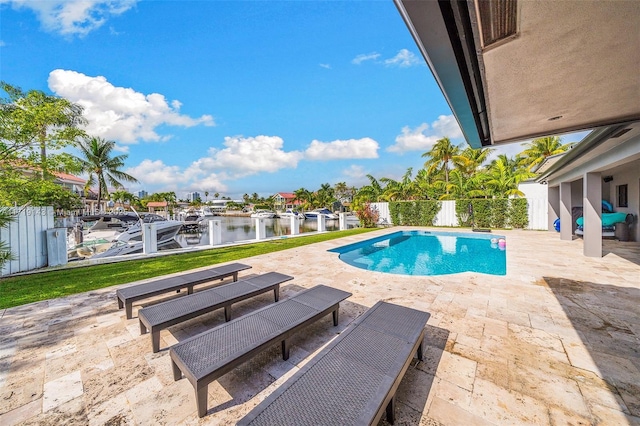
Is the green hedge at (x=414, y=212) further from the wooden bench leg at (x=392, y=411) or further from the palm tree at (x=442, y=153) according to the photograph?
the wooden bench leg at (x=392, y=411)

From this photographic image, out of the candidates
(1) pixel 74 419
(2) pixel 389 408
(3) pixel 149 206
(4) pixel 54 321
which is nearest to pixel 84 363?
(1) pixel 74 419

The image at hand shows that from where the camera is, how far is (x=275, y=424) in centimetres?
158

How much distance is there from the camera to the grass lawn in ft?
16.3

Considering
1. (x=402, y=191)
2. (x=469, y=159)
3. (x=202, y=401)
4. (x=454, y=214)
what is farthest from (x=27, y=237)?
(x=469, y=159)

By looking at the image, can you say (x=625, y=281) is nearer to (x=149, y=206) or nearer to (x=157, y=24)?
(x=157, y=24)

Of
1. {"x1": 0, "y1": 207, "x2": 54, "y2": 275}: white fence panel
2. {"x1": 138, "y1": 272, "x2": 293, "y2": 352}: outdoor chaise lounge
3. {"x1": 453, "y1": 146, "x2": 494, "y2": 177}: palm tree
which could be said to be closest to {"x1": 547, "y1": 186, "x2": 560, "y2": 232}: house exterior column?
{"x1": 453, "y1": 146, "x2": 494, "y2": 177}: palm tree

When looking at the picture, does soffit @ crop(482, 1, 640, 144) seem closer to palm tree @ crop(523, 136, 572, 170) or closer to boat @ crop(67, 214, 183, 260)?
boat @ crop(67, 214, 183, 260)

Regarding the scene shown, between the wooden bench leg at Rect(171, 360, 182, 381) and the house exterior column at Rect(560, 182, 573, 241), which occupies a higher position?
the house exterior column at Rect(560, 182, 573, 241)

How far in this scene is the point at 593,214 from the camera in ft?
24.6

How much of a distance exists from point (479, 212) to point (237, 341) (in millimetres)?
17948

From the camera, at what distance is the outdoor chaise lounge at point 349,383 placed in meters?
1.62

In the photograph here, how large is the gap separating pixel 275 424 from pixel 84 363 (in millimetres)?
2747

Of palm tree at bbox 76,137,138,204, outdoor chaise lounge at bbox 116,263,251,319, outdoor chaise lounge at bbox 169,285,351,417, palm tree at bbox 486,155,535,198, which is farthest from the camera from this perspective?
palm tree at bbox 76,137,138,204

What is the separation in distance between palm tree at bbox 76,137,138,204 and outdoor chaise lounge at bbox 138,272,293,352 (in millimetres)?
26424
